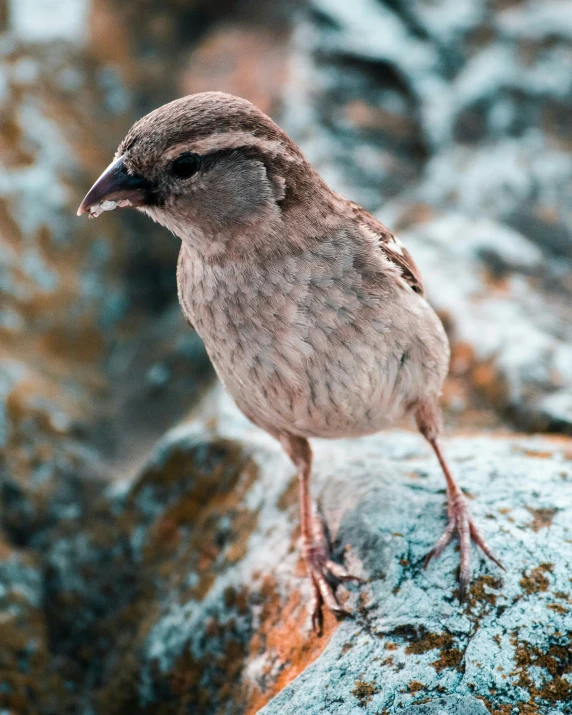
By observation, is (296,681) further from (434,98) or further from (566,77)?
(566,77)

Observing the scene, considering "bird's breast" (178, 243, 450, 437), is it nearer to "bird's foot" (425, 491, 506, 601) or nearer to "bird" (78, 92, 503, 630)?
"bird" (78, 92, 503, 630)

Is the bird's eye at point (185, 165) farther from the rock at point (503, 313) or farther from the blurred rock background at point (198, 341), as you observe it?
the rock at point (503, 313)

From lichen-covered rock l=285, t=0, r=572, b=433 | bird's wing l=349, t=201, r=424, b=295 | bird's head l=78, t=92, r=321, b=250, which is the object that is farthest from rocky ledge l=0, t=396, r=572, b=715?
bird's head l=78, t=92, r=321, b=250

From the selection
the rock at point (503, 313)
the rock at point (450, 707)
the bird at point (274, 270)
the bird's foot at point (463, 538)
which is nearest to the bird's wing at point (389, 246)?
the bird at point (274, 270)

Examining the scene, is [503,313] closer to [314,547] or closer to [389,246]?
[389,246]

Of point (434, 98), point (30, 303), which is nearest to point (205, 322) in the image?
point (30, 303)

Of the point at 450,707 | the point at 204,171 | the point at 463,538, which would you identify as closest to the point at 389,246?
the point at 204,171
